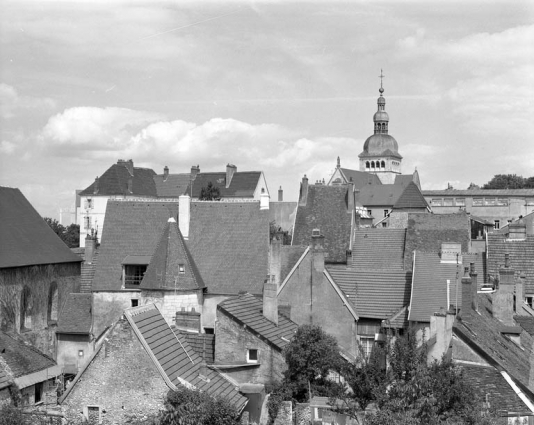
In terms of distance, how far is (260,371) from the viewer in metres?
26.4

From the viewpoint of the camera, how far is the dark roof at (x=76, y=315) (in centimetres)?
3862

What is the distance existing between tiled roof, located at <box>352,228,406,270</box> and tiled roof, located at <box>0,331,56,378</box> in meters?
17.2

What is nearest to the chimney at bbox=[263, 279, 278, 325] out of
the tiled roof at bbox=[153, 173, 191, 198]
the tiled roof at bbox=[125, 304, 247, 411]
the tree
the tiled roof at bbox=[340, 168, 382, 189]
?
the tiled roof at bbox=[125, 304, 247, 411]

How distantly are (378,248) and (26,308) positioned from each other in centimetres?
1972

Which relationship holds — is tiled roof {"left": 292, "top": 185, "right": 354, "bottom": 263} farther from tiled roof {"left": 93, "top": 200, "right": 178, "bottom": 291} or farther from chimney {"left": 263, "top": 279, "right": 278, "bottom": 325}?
chimney {"left": 263, "top": 279, "right": 278, "bottom": 325}

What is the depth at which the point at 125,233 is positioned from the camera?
39969 millimetres

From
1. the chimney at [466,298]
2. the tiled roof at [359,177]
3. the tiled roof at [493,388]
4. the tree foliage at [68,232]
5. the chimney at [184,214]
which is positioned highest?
the tiled roof at [359,177]

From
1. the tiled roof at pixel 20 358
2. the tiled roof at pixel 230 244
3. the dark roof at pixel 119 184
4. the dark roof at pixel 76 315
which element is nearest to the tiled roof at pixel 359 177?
the dark roof at pixel 119 184

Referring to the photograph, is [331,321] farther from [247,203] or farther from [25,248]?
[25,248]

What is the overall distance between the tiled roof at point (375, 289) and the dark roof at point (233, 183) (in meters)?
57.3

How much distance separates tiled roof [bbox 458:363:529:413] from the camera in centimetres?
2294

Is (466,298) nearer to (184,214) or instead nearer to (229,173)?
(184,214)

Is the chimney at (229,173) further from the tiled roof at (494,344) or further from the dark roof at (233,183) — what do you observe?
the tiled roof at (494,344)

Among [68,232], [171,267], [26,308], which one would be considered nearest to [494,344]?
[171,267]
